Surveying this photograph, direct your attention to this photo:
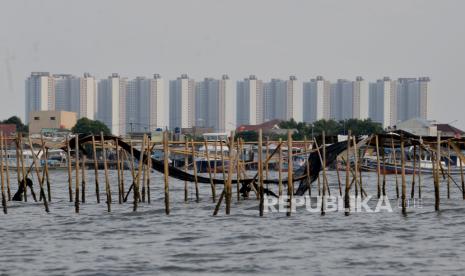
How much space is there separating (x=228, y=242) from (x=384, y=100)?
16246 centimetres

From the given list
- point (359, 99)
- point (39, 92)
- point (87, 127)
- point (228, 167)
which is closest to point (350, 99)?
point (359, 99)

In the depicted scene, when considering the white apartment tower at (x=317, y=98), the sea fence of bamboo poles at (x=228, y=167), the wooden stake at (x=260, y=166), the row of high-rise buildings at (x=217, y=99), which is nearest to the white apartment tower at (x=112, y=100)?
the row of high-rise buildings at (x=217, y=99)

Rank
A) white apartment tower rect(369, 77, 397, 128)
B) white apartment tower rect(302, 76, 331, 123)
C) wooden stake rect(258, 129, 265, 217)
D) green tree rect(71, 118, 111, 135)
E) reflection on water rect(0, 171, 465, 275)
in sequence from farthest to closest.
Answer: white apartment tower rect(302, 76, 331, 123) → white apartment tower rect(369, 77, 397, 128) → green tree rect(71, 118, 111, 135) → wooden stake rect(258, 129, 265, 217) → reflection on water rect(0, 171, 465, 275)

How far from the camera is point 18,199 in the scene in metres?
32.9

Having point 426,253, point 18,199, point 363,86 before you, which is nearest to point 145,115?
point 363,86

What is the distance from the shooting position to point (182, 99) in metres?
188

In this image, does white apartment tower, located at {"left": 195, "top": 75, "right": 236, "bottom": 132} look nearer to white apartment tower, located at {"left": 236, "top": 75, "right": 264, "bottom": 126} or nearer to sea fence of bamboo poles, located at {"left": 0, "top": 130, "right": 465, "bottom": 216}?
white apartment tower, located at {"left": 236, "top": 75, "right": 264, "bottom": 126}

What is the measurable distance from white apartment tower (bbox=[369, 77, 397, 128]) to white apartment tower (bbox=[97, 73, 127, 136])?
4304 cm

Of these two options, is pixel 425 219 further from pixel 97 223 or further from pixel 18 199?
pixel 18 199

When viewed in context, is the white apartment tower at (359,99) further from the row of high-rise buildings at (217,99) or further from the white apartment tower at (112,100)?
the white apartment tower at (112,100)

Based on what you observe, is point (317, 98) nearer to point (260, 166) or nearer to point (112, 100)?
point (112, 100)

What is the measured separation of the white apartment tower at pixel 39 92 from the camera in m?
178

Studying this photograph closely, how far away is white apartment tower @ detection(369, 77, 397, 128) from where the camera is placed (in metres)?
183

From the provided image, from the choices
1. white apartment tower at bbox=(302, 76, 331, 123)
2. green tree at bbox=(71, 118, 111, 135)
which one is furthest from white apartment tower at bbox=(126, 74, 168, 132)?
green tree at bbox=(71, 118, 111, 135)
